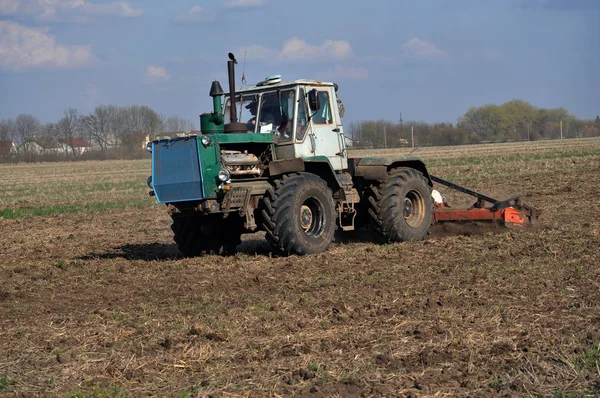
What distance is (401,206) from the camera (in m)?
11.4

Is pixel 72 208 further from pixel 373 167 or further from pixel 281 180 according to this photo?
pixel 281 180

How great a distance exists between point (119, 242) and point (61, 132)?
79044mm

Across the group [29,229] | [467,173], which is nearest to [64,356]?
[29,229]

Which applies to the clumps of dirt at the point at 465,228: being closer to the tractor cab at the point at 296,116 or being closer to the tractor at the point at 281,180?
the tractor at the point at 281,180

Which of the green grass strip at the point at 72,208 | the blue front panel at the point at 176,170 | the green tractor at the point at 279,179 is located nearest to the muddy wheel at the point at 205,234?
the green tractor at the point at 279,179

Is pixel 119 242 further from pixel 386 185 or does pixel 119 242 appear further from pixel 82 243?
pixel 386 185

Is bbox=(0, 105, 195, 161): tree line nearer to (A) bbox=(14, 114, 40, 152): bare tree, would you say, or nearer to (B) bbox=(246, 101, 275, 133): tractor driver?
(A) bbox=(14, 114, 40, 152): bare tree

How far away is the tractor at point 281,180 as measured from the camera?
9812 mm

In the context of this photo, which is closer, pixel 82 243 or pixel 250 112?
pixel 250 112

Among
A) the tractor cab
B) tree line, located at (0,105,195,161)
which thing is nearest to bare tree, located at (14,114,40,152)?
tree line, located at (0,105,195,161)

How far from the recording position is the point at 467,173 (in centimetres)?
2659

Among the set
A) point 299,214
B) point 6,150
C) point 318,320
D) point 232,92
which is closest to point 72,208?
point 232,92

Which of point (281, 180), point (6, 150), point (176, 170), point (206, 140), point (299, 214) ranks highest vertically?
point (6, 150)

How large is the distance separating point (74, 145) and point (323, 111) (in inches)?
3114
